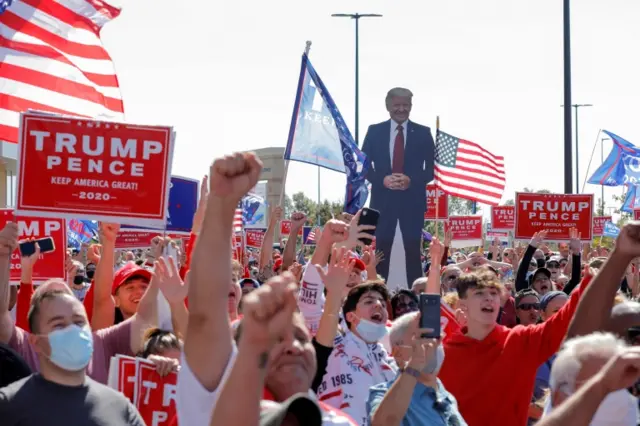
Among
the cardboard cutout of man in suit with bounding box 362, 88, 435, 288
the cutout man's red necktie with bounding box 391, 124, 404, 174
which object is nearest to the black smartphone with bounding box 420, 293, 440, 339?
the cardboard cutout of man in suit with bounding box 362, 88, 435, 288

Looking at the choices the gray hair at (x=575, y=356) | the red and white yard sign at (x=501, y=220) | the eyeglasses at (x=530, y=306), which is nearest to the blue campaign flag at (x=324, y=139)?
the eyeglasses at (x=530, y=306)

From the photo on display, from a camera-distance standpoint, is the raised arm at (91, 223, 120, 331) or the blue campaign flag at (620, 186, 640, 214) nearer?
the raised arm at (91, 223, 120, 331)

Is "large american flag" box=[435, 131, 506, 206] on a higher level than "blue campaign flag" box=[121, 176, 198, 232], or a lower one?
higher

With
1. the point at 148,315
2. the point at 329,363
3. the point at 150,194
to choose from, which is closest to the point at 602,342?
the point at 329,363

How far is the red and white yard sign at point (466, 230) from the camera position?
23.7m

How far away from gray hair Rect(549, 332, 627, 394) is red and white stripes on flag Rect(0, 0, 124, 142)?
5.45 metres

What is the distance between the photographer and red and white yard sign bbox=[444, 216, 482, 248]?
2369cm

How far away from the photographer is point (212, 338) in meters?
2.81

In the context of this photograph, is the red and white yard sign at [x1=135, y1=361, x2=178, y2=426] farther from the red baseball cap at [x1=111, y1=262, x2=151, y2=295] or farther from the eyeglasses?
the eyeglasses

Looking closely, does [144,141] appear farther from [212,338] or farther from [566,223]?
[566,223]

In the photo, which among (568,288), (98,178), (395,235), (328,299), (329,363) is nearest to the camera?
(328,299)

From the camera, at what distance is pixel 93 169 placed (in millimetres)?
7090

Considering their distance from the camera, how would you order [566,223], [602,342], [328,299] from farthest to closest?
[566,223], [328,299], [602,342]

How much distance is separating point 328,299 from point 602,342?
167 cm
